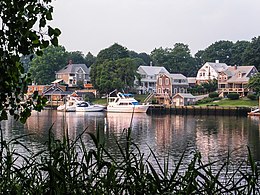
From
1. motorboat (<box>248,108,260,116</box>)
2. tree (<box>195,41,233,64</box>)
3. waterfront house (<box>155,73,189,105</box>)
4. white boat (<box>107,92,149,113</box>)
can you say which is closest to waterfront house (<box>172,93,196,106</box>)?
waterfront house (<box>155,73,189,105</box>)

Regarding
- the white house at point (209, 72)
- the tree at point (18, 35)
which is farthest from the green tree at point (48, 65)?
the tree at point (18, 35)

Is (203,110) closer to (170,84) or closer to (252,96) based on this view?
(252,96)

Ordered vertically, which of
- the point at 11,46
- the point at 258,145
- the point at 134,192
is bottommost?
the point at 258,145

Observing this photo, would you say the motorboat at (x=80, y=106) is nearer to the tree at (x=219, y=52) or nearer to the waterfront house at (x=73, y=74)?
the waterfront house at (x=73, y=74)

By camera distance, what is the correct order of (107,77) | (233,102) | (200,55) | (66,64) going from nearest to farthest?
(233,102), (107,77), (66,64), (200,55)

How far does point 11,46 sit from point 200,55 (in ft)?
340

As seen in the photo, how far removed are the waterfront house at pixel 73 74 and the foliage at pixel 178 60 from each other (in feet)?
50.1

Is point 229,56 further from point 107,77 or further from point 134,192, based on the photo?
point 134,192

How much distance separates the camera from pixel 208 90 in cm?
7025

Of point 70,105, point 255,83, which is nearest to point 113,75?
point 70,105

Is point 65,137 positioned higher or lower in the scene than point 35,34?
lower

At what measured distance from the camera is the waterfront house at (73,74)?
8575 cm

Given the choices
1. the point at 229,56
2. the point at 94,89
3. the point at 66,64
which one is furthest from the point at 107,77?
the point at 229,56

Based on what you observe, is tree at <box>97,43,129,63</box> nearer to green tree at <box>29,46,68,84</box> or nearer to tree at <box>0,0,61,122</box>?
green tree at <box>29,46,68,84</box>
